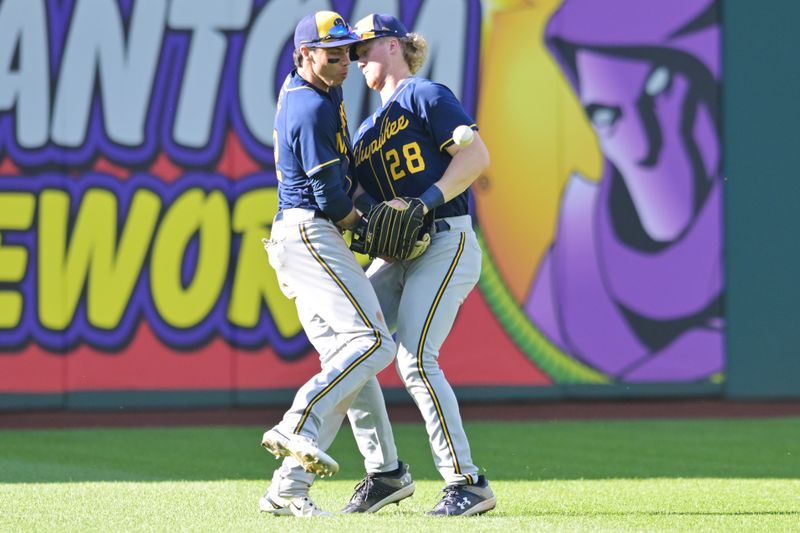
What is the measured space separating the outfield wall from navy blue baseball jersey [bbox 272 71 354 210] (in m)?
5.19

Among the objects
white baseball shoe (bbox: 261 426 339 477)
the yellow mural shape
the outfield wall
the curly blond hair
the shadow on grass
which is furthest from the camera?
the yellow mural shape

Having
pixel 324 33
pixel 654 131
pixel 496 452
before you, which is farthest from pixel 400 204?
pixel 654 131

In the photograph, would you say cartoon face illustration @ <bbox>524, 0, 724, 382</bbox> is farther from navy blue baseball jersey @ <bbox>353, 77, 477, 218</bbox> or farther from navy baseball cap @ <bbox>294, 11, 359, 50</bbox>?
navy baseball cap @ <bbox>294, 11, 359, 50</bbox>

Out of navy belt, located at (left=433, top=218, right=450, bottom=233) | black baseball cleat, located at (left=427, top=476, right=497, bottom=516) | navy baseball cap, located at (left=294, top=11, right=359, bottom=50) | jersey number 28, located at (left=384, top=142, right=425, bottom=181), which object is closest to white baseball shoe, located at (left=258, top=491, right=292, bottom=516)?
black baseball cleat, located at (left=427, top=476, right=497, bottom=516)

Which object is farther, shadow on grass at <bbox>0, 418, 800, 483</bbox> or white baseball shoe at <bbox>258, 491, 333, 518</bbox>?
shadow on grass at <bbox>0, 418, 800, 483</bbox>

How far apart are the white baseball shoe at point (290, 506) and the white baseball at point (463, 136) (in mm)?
1595

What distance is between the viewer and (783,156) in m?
11.1

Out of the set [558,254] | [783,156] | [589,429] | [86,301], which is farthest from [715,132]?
[86,301]

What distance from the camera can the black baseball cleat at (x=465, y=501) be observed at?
17.6ft

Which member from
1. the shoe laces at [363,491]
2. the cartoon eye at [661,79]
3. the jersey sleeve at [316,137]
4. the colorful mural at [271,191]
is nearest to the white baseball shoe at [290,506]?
the shoe laces at [363,491]

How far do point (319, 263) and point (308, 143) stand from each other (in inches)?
20.0

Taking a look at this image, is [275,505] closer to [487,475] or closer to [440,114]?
[440,114]

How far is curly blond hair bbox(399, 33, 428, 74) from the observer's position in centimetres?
591

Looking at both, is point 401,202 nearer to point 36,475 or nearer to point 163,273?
point 36,475
